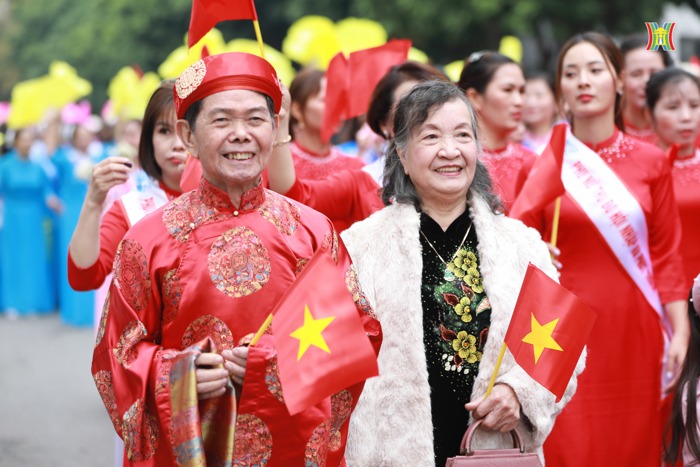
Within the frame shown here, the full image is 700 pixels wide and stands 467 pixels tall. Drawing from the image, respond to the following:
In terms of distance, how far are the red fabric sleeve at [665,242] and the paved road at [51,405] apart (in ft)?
11.9

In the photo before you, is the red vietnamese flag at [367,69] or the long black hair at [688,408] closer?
the long black hair at [688,408]

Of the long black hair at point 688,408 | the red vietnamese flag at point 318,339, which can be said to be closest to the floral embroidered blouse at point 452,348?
the red vietnamese flag at point 318,339

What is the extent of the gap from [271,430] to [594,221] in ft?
6.99

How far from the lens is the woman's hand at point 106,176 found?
423 centimetres

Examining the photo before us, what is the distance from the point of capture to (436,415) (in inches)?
139

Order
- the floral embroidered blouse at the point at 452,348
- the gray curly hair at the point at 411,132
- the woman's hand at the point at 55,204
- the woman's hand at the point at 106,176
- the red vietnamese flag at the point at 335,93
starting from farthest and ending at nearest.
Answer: the woman's hand at the point at 55,204 → the red vietnamese flag at the point at 335,93 → the woman's hand at the point at 106,176 → the gray curly hair at the point at 411,132 → the floral embroidered blouse at the point at 452,348

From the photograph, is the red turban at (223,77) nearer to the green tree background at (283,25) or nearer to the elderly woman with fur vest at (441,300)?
the elderly woman with fur vest at (441,300)

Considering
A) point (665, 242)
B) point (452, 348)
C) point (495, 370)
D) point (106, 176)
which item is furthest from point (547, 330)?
point (106, 176)

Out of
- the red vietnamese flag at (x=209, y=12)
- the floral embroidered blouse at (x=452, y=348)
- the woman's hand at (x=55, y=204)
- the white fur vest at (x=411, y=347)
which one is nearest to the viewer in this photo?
the white fur vest at (x=411, y=347)

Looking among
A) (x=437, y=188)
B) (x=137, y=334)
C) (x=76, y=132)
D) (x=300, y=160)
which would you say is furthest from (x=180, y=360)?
(x=76, y=132)

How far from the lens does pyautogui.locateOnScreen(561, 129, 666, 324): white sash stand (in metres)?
4.69

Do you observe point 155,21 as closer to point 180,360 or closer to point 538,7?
point 538,7

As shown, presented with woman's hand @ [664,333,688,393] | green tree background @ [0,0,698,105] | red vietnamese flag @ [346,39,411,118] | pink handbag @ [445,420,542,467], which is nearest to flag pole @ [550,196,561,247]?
woman's hand @ [664,333,688,393]

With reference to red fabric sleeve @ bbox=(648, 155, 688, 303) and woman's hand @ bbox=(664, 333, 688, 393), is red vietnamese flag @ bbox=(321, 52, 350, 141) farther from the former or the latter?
woman's hand @ bbox=(664, 333, 688, 393)
